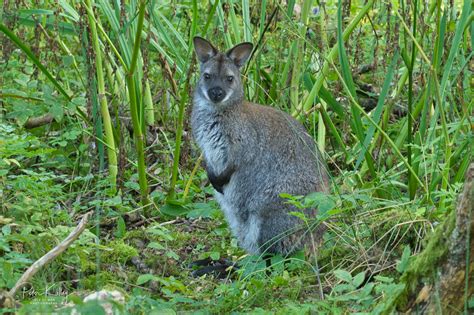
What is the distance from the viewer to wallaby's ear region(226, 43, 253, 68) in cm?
610

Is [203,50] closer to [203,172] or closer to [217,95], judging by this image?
[217,95]

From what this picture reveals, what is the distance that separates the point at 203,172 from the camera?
271 inches

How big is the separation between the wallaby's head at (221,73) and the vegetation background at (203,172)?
151mm

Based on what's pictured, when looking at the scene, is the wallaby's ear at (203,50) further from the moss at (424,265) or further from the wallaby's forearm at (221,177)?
the moss at (424,265)

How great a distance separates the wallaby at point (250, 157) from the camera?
225 inches

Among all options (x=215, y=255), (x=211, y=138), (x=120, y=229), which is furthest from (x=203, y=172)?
(x=215, y=255)

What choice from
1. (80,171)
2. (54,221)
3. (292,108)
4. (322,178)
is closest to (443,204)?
(322,178)

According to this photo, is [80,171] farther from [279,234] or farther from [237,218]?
[279,234]

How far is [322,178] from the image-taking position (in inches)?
228

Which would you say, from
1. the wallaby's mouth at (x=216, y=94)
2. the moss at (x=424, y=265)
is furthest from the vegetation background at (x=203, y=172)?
the wallaby's mouth at (x=216, y=94)

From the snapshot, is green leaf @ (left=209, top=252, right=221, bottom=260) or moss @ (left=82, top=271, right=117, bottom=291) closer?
moss @ (left=82, top=271, right=117, bottom=291)

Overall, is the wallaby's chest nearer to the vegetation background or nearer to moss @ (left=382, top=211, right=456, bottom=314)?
the vegetation background

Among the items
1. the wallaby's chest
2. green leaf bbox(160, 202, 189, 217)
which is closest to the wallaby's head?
the wallaby's chest

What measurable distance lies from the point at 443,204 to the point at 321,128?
1676mm
